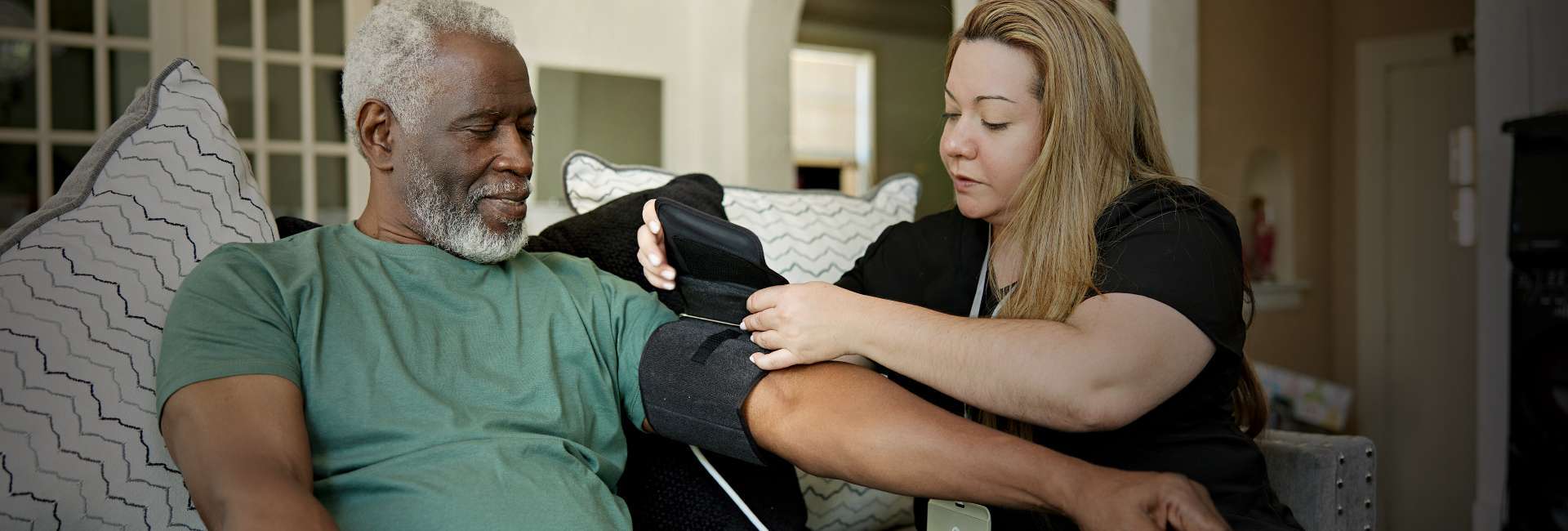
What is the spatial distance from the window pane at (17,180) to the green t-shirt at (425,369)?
11.2 feet

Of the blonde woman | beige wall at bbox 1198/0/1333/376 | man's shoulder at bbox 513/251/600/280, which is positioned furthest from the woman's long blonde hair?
beige wall at bbox 1198/0/1333/376

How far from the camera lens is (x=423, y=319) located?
1.21 m

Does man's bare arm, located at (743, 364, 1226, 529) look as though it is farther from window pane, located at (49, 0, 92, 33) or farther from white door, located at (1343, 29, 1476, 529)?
window pane, located at (49, 0, 92, 33)

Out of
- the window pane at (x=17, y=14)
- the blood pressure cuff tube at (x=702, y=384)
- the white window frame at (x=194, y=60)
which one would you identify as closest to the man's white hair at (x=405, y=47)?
the blood pressure cuff tube at (x=702, y=384)

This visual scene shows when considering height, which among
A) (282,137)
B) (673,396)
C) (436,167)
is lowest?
(673,396)

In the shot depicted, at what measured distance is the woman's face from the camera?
1.29 metres

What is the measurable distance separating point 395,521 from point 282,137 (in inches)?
146

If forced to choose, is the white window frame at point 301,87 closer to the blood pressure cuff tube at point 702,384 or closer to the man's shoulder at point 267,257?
the man's shoulder at point 267,257

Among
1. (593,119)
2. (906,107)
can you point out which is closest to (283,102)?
(593,119)

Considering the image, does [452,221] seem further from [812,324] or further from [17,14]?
[17,14]

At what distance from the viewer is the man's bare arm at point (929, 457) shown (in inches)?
32.5

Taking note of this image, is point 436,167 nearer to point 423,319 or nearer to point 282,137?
point 423,319

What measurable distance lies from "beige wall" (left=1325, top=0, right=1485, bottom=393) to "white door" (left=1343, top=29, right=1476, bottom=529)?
6 centimetres

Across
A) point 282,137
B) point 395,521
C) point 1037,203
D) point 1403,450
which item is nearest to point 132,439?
point 395,521
